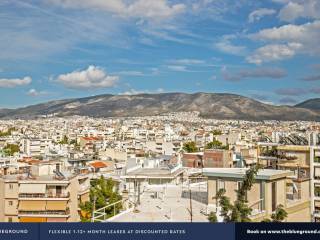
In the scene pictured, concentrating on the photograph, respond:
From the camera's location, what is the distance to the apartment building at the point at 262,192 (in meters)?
11.3

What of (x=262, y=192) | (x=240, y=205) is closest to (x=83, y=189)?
(x=262, y=192)

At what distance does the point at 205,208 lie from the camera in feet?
37.9

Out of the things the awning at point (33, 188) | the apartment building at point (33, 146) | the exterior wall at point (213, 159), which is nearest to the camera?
the awning at point (33, 188)

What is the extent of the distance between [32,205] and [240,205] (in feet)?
38.3

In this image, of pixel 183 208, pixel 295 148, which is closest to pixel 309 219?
pixel 183 208

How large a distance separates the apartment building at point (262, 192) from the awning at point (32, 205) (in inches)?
362

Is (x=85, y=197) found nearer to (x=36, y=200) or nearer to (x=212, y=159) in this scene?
(x=36, y=200)

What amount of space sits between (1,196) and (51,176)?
7.13 ft

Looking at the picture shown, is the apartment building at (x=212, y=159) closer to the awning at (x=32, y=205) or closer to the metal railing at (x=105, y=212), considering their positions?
the awning at (x=32, y=205)

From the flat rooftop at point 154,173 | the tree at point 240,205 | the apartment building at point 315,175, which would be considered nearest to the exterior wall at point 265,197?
the tree at point 240,205

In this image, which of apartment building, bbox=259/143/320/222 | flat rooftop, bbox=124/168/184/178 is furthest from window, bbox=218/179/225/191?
flat rooftop, bbox=124/168/184/178

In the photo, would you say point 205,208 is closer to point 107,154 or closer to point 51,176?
point 51,176

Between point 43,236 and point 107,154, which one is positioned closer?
point 43,236

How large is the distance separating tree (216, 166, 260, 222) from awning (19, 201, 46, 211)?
9963 mm
